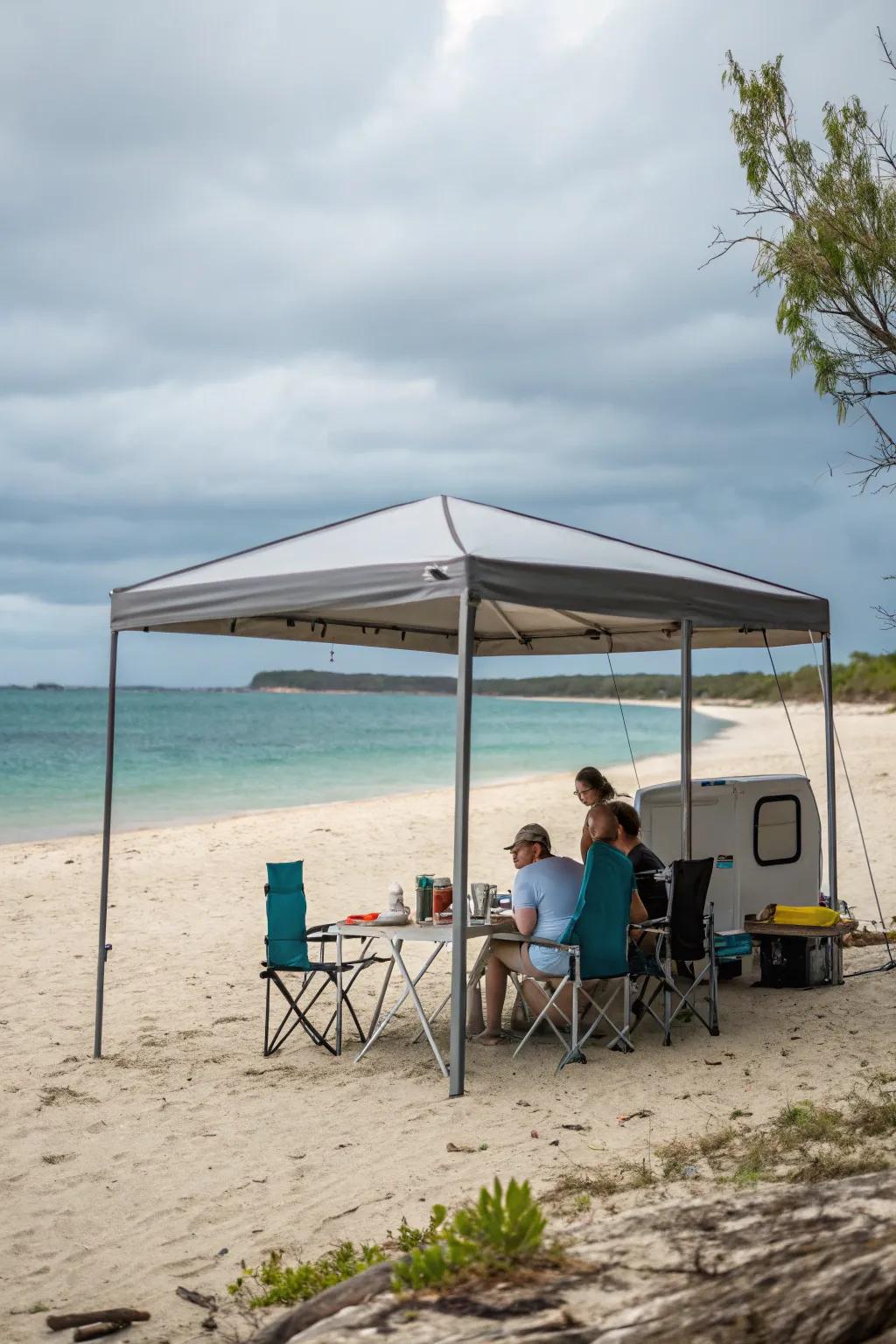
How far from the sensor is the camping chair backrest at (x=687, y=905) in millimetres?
5676

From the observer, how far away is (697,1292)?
2.26 meters

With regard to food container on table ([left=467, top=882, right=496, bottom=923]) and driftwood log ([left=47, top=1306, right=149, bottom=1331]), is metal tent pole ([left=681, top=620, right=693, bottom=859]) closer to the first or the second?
food container on table ([left=467, top=882, right=496, bottom=923])

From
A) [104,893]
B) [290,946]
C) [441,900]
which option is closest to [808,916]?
[441,900]

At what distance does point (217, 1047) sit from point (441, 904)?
135 centimetres

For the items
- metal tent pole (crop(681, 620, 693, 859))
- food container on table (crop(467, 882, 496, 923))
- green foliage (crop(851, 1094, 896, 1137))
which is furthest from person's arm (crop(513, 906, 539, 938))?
green foliage (crop(851, 1094, 896, 1137))

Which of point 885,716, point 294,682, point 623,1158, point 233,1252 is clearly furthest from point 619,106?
point 294,682

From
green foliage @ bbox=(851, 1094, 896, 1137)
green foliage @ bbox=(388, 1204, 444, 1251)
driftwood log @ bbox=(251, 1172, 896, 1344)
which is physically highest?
driftwood log @ bbox=(251, 1172, 896, 1344)

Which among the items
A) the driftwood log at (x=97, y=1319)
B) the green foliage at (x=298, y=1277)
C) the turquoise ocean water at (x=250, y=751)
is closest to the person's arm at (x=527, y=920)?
the green foliage at (x=298, y=1277)

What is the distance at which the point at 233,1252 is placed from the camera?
3.58 metres

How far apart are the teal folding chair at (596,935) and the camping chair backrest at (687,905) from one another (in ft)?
1.03

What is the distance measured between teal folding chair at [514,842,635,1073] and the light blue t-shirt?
0.07 metres

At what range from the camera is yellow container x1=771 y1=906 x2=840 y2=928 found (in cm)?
652

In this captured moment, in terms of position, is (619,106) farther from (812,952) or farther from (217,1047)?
(217,1047)

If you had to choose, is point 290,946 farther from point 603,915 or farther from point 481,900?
point 603,915
